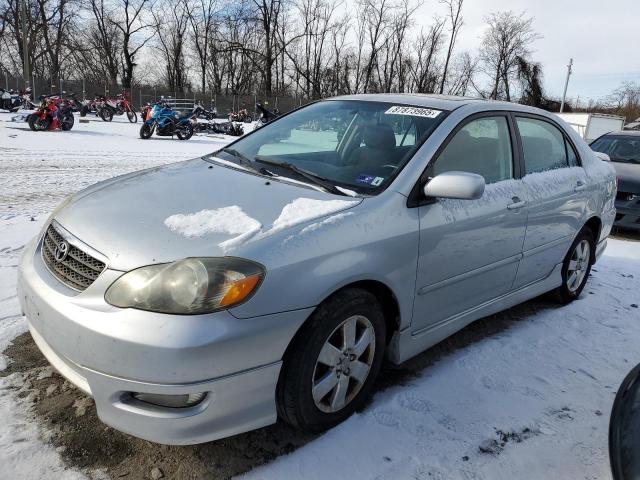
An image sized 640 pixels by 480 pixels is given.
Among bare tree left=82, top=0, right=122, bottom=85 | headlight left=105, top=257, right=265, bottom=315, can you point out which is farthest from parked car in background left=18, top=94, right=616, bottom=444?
bare tree left=82, top=0, right=122, bottom=85

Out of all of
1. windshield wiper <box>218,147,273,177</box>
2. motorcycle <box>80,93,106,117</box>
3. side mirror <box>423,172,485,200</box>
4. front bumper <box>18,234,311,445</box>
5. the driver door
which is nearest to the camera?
front bumper <box>18,234,311,445</box>

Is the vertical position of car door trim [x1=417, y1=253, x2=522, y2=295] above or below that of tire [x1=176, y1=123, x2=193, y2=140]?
above

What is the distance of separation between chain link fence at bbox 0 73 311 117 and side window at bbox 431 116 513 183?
97.7 feet

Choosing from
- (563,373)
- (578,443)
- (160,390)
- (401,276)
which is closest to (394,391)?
(401,276)

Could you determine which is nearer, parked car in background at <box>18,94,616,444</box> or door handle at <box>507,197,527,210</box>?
parked car in background at <box>18,94,616,444</box>

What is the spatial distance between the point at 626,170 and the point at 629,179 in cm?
40

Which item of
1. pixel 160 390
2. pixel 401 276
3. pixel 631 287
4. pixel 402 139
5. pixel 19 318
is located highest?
pixel 402 139

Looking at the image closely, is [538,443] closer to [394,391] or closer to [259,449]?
[394,391]

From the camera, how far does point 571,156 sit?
4.13 meters

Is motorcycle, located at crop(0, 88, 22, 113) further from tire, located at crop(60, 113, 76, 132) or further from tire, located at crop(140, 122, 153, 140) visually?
tire, located at crop(140, 122, 153, 140)

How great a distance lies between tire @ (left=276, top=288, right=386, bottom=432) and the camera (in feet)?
6.95

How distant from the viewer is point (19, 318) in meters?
3.17

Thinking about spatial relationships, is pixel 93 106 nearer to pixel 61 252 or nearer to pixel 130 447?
pixel 61 252

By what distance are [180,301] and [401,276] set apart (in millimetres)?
1113
